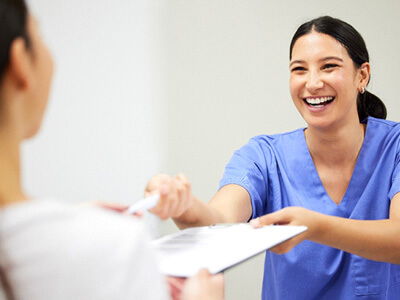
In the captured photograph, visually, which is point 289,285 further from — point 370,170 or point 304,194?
point 370,170

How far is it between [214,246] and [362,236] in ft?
1.15

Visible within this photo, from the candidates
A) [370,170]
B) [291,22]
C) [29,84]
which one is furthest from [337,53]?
[29,84]

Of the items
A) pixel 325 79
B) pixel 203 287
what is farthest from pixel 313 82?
pixel 203 287

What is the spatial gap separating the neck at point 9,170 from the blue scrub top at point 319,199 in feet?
2.12

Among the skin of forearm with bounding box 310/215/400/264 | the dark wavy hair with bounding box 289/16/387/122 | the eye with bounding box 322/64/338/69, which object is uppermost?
the dark wavy hair with bounding box 289/16/387/122

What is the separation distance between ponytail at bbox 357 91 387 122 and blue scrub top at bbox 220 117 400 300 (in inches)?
1.6

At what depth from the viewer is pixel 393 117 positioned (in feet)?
5.86

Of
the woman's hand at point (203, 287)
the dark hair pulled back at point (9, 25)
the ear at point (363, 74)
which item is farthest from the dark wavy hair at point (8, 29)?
the ear at point (363, 74)

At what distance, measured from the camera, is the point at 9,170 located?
400mm

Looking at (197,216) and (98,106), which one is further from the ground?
(98,106)

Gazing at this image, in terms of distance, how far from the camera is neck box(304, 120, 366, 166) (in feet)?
3.57

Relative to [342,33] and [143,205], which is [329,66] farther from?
[143,205]

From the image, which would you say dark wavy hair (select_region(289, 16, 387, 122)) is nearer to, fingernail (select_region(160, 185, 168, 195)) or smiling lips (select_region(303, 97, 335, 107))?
smiling lips (select_region(303, 97, 335, 107))

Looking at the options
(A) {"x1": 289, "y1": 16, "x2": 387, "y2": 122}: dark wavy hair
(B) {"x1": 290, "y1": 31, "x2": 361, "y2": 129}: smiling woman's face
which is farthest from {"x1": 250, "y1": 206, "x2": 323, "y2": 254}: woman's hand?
(A) {"x1": 289, "y1": 16, "x2": 387, "y2": 122}: dark wavy hair
